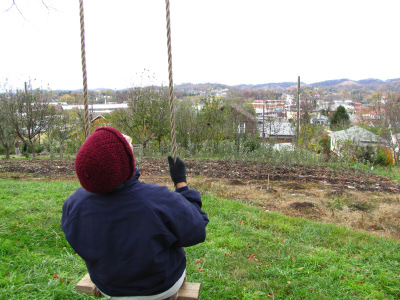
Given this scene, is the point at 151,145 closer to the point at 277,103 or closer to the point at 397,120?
the point at 277,103

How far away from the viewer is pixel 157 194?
139 cm

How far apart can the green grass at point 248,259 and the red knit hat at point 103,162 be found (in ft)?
6.49

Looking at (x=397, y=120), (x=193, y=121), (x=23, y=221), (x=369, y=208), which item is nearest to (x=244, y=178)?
(x=369, y=208)

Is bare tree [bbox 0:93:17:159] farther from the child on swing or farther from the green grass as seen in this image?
the child on swing

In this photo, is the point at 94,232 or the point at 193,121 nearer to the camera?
the point at 94,232

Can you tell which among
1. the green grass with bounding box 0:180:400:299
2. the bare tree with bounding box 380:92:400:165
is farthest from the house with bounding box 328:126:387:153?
the green grass with bounding box 0:180:400:299

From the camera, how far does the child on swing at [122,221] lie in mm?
1292

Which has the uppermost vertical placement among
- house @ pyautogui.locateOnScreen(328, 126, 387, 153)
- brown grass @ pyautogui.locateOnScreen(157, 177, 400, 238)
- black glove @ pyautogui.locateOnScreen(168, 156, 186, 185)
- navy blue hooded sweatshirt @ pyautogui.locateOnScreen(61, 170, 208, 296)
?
black glove @ pyautogui.locateOnScreen(168, 156, 186, 185)

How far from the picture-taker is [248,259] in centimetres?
381

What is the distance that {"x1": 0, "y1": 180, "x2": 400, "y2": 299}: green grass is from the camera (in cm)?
303

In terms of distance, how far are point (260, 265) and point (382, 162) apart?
14409 mm

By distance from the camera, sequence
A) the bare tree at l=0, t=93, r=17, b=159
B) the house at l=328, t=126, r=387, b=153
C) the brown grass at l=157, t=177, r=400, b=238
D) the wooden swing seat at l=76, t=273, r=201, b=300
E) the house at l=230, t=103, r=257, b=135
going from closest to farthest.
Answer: the wooden swing seat at l=76, t=273, r=201, b=300
the brown grass at l=157, t=177, r=400, b=238
the house at l=328, t=126, r=387, b=153
the bare tree at l=0, t=93, r=17, b=159
the house at l=230, t=103, r=257, b=135

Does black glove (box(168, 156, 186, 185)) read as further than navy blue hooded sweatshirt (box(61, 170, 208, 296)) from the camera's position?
Yes

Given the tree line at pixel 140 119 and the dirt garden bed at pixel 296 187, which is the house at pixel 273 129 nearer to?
the tree line at pixel 140 119
